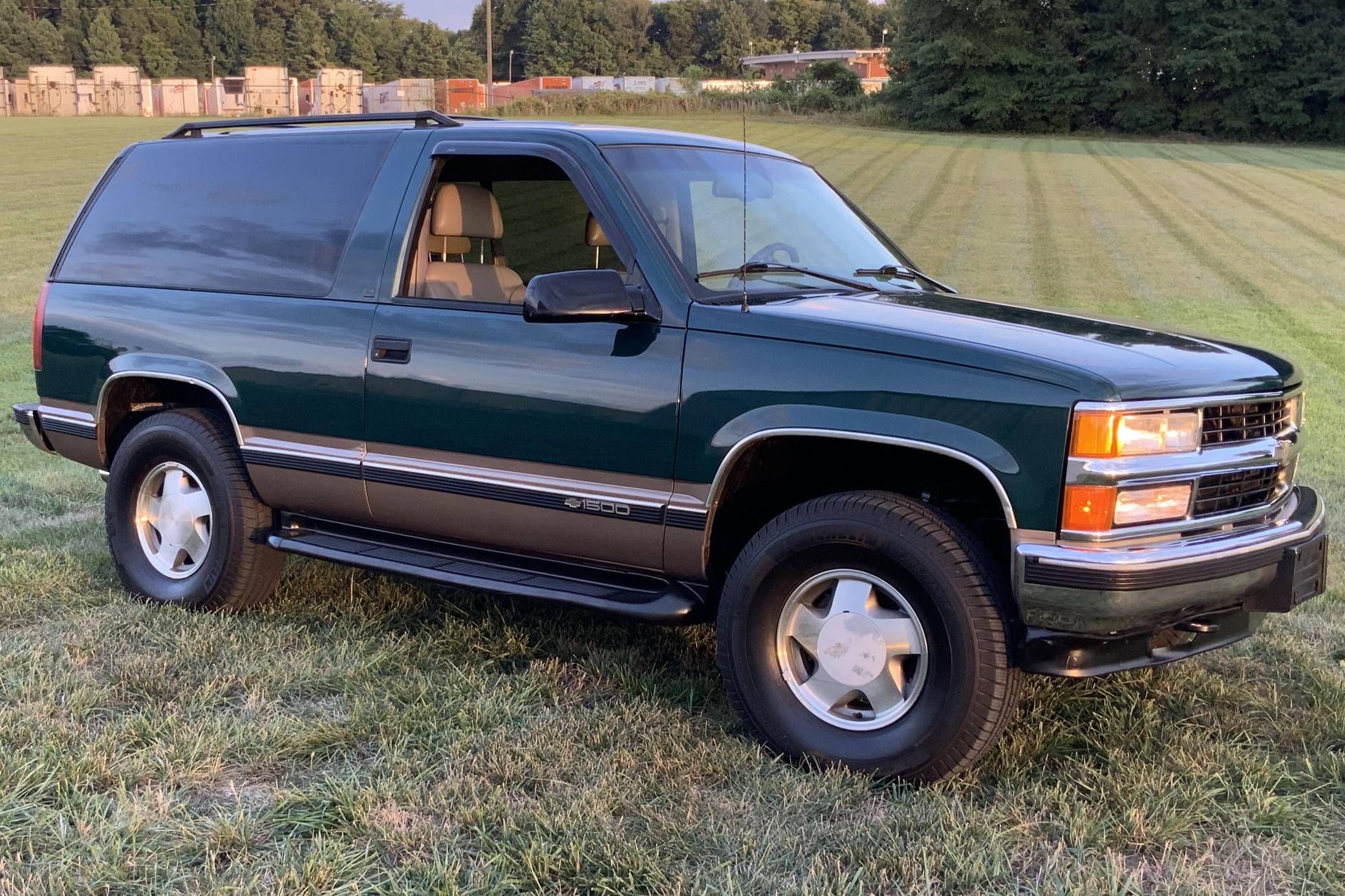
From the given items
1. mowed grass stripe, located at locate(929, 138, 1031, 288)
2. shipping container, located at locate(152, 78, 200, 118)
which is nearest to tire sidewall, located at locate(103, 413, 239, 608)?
mowed grass stripe, located at locate(929, 138, 1031, 288)

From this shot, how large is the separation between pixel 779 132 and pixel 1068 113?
51.7 feet

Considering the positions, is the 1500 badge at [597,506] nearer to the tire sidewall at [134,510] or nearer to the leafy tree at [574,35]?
the tire sidewall at [134,510]

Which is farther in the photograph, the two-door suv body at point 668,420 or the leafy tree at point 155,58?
the leafy tree at point 155,58

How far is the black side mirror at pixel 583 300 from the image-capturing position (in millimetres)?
3754

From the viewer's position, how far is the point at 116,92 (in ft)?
239

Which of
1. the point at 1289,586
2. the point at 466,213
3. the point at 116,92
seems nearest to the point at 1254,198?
the point at 466,213

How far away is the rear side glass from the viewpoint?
A: 15.4 ft

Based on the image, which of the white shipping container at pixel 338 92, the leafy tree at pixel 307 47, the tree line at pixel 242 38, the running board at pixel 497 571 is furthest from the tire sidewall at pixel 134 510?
the leafy tree at pixel 307 47

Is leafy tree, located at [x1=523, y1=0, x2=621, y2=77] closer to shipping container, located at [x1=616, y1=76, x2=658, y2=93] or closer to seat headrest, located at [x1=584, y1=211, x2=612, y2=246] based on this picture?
shipping container, located at [x1=616, y1=76, x2=658, y2=93]

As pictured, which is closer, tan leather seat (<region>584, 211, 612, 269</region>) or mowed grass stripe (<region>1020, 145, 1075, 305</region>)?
tan leather seat (<region>584, 211, 612, 269</region>)

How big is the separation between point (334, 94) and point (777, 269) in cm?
7046

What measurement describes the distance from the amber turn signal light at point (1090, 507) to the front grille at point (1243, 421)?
0.40 m

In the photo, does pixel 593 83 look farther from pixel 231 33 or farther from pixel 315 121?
pixel 231 33

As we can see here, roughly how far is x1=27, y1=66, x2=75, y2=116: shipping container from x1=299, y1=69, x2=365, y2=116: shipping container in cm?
1263
